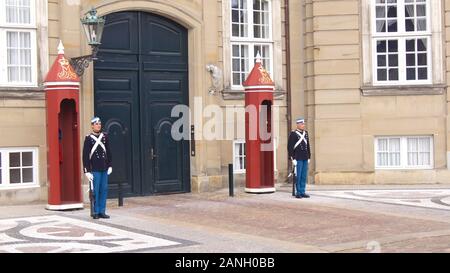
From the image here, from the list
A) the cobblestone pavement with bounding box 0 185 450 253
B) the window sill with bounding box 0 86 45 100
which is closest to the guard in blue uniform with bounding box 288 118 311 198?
the cobblestone pavement with bounding box 0 185 450 253

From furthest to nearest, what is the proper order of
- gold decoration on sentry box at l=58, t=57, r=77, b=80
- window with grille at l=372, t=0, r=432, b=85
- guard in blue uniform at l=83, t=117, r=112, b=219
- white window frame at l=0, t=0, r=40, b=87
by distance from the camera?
window with grille at l=372, t=0, r=432, b=85 < white window frame at l=0, t=0, r=40, b=87 < gold decoration on sentry box at l=58, t=57, r=77, b=80 < guard in blue uniform at l=83, t=117, r=112, b=219

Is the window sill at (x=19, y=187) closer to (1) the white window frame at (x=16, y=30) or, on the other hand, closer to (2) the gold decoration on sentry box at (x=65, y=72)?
(1) the white window frame at (x=16, y=30)

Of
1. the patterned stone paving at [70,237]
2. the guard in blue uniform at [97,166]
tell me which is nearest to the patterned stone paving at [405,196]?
the guard in blue uniform at [97,166]

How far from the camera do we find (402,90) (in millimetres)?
18188

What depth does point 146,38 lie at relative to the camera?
16.9m

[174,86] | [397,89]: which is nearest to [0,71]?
[174,86]

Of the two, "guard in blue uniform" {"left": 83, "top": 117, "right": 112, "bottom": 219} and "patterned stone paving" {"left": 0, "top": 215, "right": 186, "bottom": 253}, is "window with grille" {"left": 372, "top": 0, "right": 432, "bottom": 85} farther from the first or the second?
"patterned stone paving" {"left": 0, "top": 215, "right": 186, "bottom": 253}

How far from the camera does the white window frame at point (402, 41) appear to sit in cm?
1819

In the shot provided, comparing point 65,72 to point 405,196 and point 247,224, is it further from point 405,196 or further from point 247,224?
point 405,196

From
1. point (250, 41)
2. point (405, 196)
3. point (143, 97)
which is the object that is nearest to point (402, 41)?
point (250, 41)

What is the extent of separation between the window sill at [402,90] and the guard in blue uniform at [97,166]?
297 inches

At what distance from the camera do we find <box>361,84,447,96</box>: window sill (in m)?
18.2

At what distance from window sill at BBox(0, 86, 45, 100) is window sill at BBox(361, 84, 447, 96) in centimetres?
786

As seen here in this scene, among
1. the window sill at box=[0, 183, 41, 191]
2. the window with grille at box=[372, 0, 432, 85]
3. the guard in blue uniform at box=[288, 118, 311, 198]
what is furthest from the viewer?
the window with grille at box=[372, 0, 432, 85]
